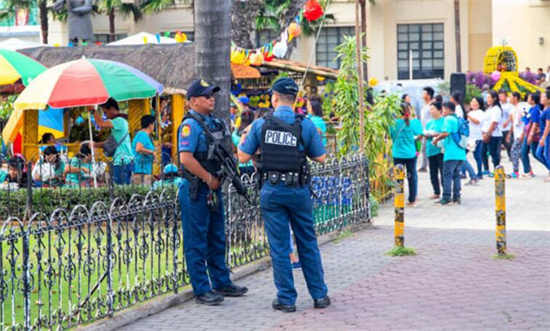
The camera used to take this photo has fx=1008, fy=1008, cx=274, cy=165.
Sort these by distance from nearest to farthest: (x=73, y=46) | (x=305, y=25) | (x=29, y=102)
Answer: (x=29, y=102), (x=73, y=46), (x=305, y=25)

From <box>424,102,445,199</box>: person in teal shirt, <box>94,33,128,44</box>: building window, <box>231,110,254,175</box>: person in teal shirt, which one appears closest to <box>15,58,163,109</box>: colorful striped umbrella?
<box>231,110,254,175</box>: person in teal shirt

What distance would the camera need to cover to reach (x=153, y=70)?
1717 centimetres

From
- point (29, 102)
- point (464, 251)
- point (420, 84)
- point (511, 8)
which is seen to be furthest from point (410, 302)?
point (511, 8)

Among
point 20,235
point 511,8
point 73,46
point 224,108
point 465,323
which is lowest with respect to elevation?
point 465,323

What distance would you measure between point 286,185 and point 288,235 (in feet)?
1.45

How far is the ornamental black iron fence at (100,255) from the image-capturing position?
7.13m

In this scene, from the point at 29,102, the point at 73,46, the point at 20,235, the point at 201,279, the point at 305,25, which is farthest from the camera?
the point at 305,25

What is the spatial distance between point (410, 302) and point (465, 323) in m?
0.86

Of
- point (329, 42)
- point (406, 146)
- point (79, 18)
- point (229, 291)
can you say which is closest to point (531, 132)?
point (406, 146)

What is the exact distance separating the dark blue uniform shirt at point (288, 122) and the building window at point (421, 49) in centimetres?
3856

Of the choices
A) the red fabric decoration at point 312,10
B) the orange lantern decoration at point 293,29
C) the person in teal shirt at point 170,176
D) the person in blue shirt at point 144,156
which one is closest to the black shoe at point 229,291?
the person in teal shirt at point 170,176

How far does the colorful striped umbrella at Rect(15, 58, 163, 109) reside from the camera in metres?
13.4

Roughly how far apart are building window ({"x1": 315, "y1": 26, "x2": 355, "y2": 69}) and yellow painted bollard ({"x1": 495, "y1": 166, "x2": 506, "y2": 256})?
35751 millimetres

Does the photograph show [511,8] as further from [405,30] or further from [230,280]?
[230,280]
